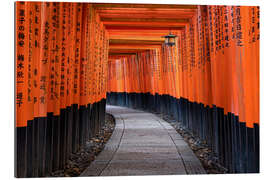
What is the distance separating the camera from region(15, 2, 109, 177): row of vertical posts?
2656 mm

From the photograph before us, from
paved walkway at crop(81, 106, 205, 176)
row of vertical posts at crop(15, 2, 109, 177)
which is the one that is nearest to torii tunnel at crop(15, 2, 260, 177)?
row of vertical posts at crop(15, 2, 109, 177)

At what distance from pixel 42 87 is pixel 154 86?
8.91 meters

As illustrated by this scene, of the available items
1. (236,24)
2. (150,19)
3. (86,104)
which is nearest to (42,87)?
(86,104)

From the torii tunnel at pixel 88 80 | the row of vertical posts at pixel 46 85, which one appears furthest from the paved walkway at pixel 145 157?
the row of vertical posts at pixel 46 85

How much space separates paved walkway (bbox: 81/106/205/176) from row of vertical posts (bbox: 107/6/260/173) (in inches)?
20.1

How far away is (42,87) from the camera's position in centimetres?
301

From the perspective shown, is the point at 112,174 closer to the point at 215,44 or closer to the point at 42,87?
the point at 42,87

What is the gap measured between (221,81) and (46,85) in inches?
98.6

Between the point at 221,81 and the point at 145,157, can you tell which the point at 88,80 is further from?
the point at 221,81

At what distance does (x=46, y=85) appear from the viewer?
3084 millimetres

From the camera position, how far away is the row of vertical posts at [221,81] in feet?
9.28

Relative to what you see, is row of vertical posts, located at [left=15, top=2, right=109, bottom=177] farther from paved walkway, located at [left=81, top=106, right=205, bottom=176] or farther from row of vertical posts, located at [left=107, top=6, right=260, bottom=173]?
row of vertical posts, located at [left=107, top=6, right=260, bottom=173]

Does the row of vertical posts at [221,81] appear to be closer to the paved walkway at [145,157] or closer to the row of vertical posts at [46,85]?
the paved walkway at [145,157]

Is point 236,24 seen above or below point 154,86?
above
